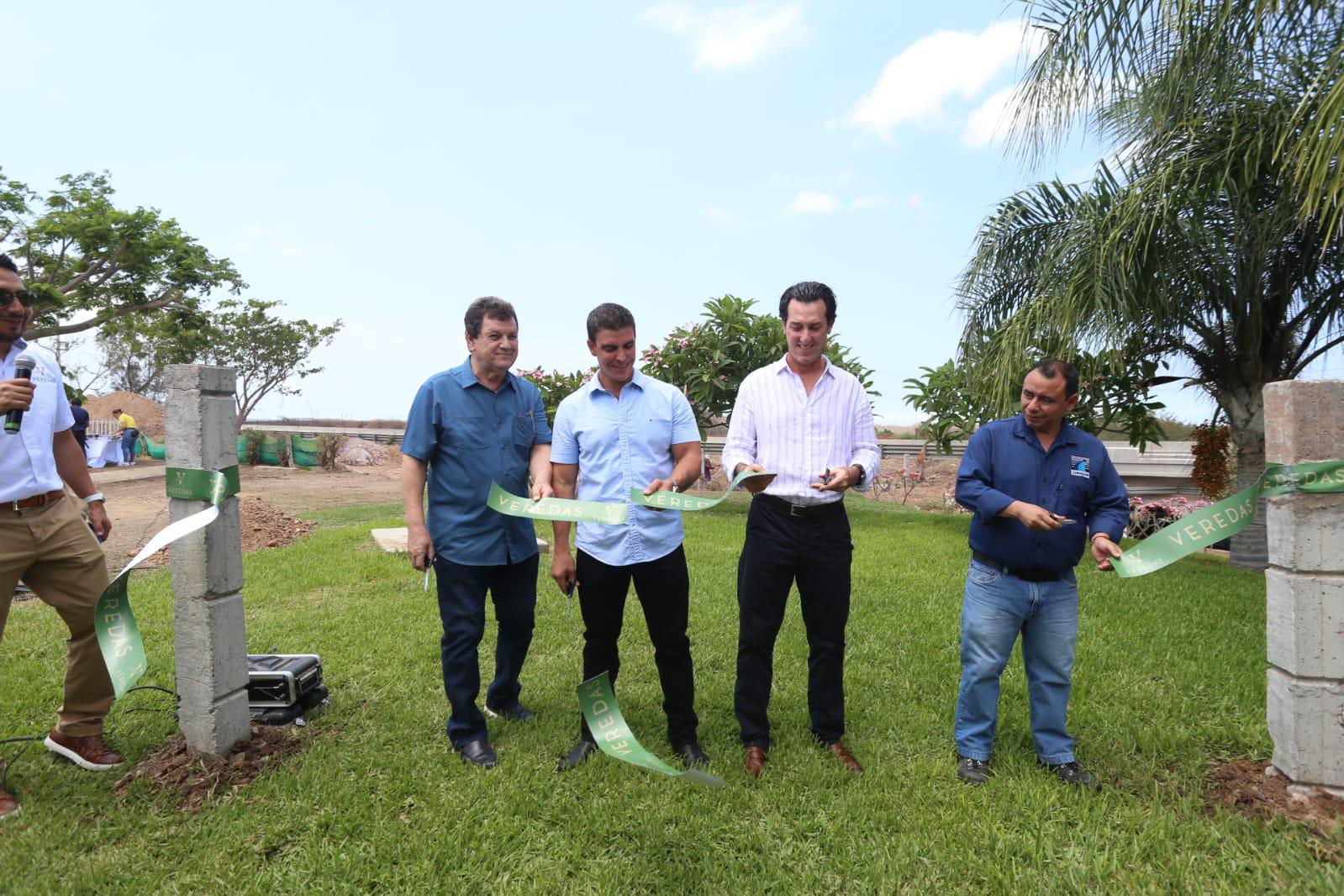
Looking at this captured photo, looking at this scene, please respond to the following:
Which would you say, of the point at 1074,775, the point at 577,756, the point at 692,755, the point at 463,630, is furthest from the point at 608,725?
the point at 1074,775

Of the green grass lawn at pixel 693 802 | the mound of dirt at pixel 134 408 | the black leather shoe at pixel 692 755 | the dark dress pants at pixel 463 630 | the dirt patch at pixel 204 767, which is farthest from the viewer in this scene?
the mound of dirt at pixel 134 408

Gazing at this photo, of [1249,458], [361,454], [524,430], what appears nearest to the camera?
[524,430]

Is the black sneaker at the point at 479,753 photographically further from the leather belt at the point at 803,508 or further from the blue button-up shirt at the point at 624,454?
the leather belt at the point at 803,508

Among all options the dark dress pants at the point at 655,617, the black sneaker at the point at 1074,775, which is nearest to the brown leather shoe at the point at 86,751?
the dark dress pants at the point at 655,617

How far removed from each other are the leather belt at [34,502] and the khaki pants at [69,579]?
15mm

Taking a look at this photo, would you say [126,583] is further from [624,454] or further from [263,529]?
[263,529]

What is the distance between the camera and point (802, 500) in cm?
329

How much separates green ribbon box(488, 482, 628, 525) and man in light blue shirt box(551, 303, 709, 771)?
13 centimetres

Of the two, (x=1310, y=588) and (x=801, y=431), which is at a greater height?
(x=801, y=431)

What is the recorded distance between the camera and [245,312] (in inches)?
1296

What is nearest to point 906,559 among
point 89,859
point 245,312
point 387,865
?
point 387,865

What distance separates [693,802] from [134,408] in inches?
1506

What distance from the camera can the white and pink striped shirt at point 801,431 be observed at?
333 centimetres

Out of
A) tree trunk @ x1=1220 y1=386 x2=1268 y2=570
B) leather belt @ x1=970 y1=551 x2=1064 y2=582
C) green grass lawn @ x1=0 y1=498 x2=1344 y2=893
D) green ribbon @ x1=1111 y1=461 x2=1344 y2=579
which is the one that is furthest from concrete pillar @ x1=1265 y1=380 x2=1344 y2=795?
tree trunk @ x1=1220 y1=386 x2=1268 y2=570
